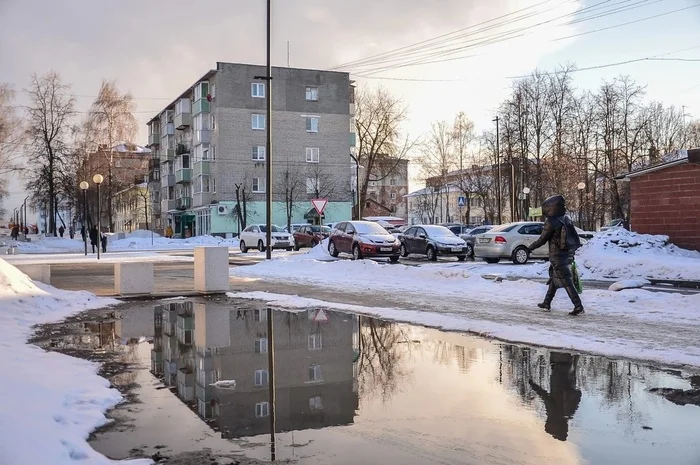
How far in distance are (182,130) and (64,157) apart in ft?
58.3

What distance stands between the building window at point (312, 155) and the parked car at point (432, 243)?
37.3m

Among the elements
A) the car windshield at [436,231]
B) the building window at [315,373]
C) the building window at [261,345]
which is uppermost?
the car windshield at [436,231]

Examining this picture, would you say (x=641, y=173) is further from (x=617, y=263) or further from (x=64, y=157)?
(x=64, y=157)

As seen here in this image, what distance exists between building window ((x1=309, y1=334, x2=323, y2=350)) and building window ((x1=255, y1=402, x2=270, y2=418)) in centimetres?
254

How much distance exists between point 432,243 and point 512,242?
4267 mm

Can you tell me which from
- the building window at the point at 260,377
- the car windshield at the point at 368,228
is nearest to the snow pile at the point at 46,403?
the building window at the point at 260,377

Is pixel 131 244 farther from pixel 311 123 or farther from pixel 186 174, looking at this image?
pixel 311 123

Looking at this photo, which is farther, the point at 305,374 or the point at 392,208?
the point at 392,208

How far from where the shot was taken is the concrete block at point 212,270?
14558mm

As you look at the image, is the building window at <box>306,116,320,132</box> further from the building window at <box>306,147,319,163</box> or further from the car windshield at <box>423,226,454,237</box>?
the car windshield at <box>423,226,454,237</box>

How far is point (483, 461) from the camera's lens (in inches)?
164

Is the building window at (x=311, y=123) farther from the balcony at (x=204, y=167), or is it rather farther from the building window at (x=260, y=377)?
the building window at (x=260, y=377)

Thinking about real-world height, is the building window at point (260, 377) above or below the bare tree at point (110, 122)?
below

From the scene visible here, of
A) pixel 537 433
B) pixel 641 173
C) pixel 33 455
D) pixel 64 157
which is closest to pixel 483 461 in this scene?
pixel 537 433
